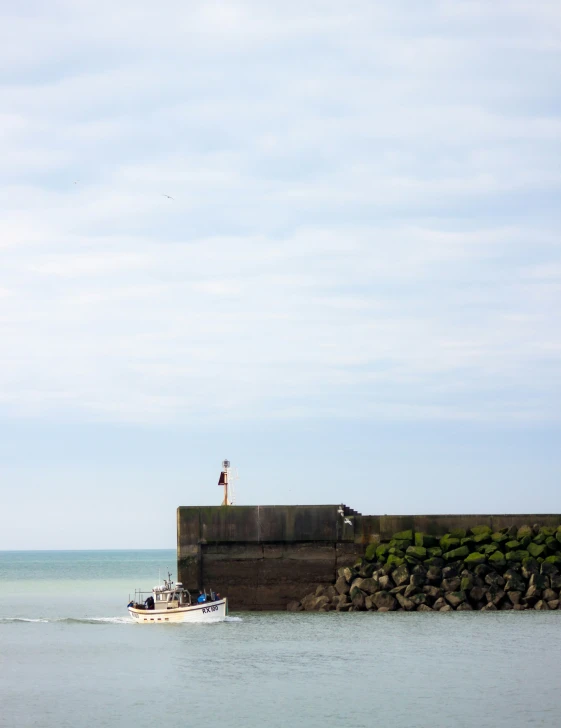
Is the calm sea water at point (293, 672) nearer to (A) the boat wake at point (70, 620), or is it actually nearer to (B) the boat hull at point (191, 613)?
(B) the boat hull at point (191, 613)

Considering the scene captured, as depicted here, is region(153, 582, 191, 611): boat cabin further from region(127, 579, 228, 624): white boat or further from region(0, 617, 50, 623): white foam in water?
region(0, 617, 50, 623): white foam in water

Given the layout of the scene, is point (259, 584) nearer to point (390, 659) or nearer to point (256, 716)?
point (390, 659)

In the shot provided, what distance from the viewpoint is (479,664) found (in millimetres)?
28375

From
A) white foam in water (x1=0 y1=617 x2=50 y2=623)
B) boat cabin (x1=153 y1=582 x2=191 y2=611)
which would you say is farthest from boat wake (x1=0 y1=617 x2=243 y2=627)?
boat cabin (x1=153 y1=582 x2=191 y2=611)

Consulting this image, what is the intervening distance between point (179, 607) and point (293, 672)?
29.8 feet

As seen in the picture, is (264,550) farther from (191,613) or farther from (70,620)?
(70,620)

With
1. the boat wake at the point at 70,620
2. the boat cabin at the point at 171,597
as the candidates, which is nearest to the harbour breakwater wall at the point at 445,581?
the boat cabin at the point at 171,597

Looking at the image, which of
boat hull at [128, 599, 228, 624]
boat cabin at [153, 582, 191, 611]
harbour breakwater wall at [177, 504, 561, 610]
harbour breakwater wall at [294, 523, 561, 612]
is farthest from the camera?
harbour breakwater wall at [177, 504, 561, 610]

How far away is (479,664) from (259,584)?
9535 mm

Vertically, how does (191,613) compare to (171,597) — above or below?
below

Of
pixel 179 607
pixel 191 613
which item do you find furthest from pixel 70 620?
pixel 191 613

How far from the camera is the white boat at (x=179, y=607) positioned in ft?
116

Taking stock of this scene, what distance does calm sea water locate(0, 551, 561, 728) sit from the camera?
2294cm

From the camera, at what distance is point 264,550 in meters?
36.5
